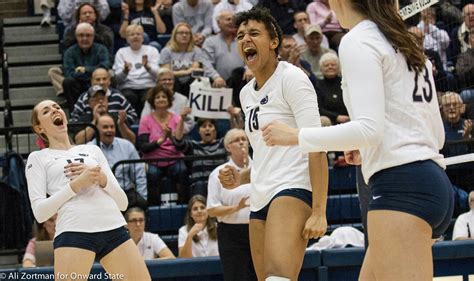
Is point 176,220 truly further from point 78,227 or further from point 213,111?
point 78,227

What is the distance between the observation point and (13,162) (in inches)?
362

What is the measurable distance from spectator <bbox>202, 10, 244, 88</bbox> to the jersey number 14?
27.6 ft

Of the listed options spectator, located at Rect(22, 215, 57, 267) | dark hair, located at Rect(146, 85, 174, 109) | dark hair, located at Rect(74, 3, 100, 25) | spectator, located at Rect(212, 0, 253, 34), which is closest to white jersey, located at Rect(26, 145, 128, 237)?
spectator, located at Rect(22, 215, 57, 267)

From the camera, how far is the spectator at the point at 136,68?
1155 centimetres

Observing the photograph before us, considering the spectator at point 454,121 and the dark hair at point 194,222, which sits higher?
the spectator at point 454,121

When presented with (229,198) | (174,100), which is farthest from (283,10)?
(229,198)

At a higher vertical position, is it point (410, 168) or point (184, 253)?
point (410, 168)

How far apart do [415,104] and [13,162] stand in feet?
21.3

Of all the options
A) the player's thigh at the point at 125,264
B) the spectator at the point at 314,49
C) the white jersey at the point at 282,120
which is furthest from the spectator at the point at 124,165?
the white jersey at the point at 282,120

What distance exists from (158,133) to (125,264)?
4.55m

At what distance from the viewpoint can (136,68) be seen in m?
11.7

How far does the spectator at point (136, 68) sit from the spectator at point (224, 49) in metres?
0.73

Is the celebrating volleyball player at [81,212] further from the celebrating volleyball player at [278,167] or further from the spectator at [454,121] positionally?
the spectator at [454,121]

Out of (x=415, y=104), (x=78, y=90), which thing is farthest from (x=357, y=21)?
(x=78, y=90)
